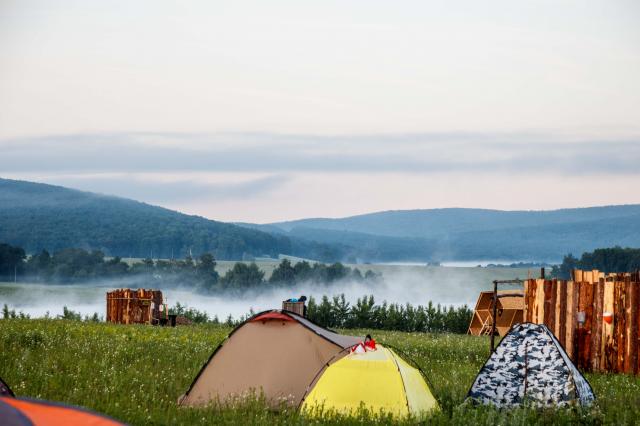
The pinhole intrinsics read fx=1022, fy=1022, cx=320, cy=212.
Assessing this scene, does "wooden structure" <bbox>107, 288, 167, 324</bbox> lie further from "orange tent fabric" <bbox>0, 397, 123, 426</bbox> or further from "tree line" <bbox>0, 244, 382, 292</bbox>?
"tree line" <bbox>0, 244, 382, 292</bbox>

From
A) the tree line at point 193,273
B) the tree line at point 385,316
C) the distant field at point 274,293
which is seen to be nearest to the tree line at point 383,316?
the tree line at point 385,316

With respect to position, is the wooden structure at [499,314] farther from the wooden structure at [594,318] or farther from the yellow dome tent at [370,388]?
the yellow dome tent at [370,388]

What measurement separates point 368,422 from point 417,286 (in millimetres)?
147048

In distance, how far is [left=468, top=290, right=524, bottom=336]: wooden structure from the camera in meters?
45.3

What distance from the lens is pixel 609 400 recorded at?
729 inches

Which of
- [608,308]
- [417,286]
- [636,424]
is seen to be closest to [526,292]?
[608,308]

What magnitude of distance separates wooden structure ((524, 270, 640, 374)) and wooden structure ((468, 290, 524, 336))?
59.7ft

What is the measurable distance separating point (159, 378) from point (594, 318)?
10931mm

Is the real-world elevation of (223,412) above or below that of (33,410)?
below

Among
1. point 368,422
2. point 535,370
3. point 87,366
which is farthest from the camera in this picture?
point 87,366

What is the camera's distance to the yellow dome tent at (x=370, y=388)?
16.3 meters

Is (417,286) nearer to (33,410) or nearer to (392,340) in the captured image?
(392,340)

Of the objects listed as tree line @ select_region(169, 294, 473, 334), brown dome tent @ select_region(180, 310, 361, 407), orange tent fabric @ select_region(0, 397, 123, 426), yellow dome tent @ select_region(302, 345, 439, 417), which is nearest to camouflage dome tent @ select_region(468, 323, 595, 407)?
yellow dome tent @ select_region(302, 345, 439, 417)

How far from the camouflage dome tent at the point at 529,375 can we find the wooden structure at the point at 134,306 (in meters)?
Answer: 36.8
